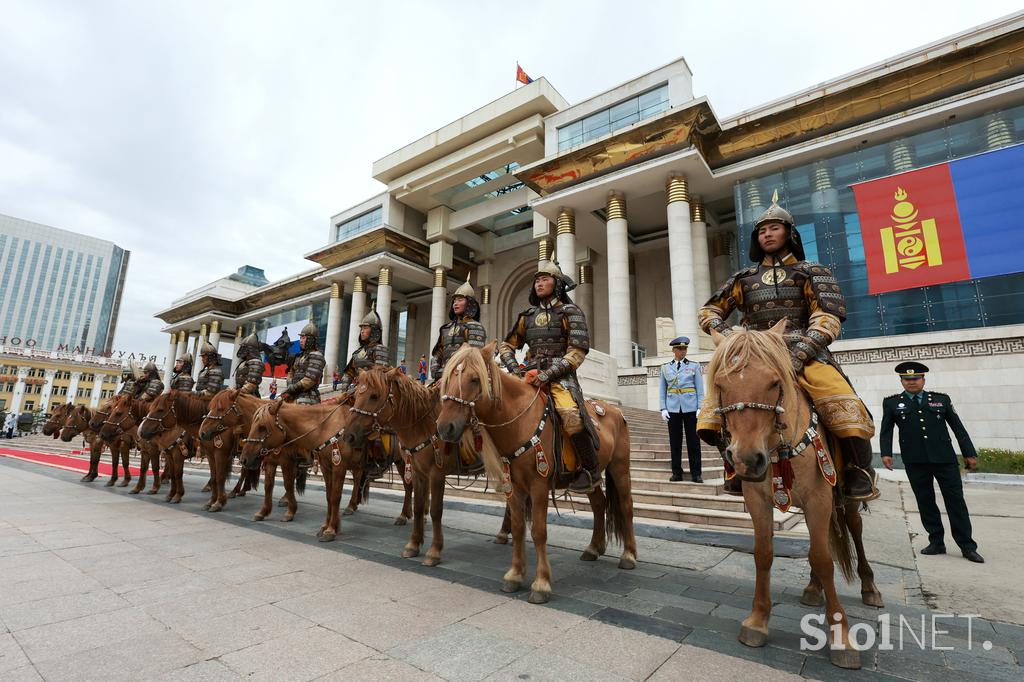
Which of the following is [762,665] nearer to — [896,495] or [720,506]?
[720,506]

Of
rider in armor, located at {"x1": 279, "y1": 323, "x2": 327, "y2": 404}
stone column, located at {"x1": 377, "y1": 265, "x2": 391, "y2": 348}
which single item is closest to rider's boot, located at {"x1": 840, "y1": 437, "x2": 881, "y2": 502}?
rider in armor, located at {"x1": 279, "y1": 323, "x2": 327, "y2": 404}

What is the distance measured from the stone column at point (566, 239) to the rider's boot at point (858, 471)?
63.8 ft

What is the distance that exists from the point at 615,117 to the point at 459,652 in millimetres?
24050

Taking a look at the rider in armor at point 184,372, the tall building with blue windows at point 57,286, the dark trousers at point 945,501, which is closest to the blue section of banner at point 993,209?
the dark trousers at point 945,501

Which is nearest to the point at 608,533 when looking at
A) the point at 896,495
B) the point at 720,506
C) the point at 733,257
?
the point at 720,506

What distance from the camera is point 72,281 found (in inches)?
4254

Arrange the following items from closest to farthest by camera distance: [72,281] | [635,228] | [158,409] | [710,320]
Result: 1. [710,320]
2. [158,409]
3. [635,228]
4. [72,281]

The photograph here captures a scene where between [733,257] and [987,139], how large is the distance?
10.9 meters

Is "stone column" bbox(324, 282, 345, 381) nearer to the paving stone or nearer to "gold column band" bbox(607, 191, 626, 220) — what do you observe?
"gold column band" bbox(607, 191, 626, 220)

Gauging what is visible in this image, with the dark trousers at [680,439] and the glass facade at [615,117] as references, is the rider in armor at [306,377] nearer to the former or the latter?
the dark trousers at [680,439]

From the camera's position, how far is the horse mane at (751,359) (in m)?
2.76

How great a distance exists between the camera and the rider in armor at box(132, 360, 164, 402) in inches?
420

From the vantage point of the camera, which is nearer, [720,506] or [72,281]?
[720,506]

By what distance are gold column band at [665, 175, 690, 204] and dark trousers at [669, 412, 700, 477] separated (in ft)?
49.2
